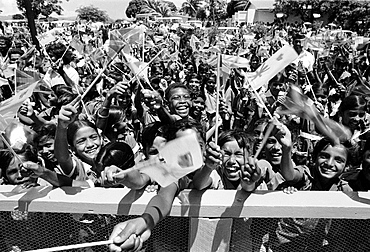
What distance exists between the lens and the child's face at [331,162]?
8.23 feet

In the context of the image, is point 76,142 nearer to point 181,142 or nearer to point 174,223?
point 174,223

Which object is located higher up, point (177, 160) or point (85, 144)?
point (177, 160)

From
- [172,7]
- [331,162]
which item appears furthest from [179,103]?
[172,7]

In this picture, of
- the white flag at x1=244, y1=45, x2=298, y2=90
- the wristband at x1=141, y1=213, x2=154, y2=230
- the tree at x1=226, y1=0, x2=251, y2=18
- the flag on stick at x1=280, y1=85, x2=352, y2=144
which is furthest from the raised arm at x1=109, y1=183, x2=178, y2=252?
the tree at x1=226, y1=0, x2=251, y2=18

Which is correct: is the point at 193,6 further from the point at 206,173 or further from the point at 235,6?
the point at 206,173

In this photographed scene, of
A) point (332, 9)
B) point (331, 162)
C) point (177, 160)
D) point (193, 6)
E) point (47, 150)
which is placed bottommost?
point (193, 6)

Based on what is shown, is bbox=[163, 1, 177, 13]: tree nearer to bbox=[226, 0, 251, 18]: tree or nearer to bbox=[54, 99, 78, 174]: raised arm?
bbox=[226, 0, 251, 18]: tree

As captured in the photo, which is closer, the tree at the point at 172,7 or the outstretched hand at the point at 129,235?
the outstretched hand at the point at 129,235

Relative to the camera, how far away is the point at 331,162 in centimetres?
251

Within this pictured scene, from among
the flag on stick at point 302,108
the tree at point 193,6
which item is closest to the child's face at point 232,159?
the flag on stick at point 302,108

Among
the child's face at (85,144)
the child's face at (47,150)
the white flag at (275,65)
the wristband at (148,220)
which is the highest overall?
the white flag at (275,65)

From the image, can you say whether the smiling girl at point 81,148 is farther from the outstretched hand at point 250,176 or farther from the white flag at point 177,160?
the outstretched hand at point 250,176

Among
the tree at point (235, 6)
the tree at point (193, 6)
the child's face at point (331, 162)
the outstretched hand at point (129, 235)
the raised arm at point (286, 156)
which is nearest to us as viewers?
the outstretched hand at point (129, 235)

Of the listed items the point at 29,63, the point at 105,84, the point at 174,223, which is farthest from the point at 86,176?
the point at 29,63
